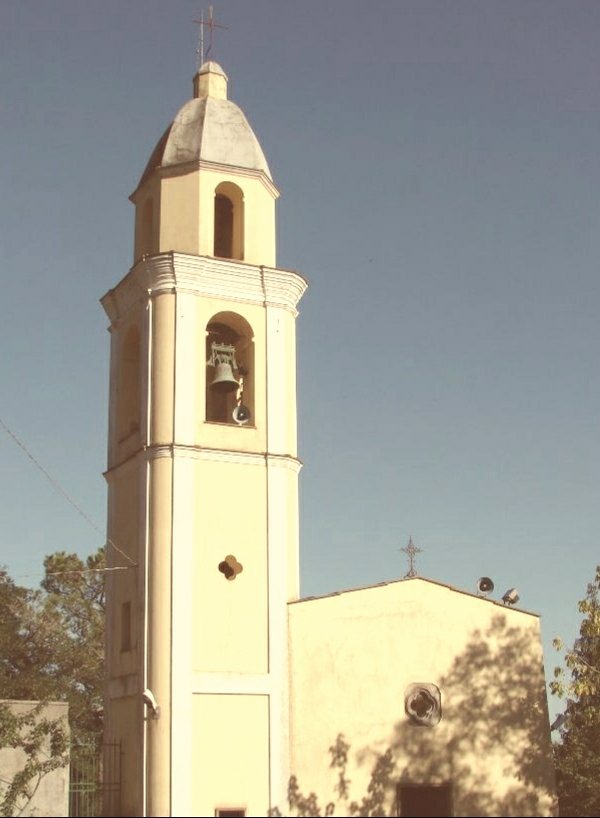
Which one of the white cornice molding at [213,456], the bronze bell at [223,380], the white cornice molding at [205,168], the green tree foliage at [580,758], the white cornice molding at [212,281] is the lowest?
the green tree foliage at [580,758]

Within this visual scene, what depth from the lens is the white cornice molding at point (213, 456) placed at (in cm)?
1814

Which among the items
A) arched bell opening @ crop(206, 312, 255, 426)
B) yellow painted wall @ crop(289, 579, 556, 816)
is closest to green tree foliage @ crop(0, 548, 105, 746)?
arched bell opening @ crop(206, 312, 255, 426)

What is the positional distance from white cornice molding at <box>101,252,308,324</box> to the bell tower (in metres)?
0.03

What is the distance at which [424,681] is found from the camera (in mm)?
18312

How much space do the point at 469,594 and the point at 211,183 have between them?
862cm

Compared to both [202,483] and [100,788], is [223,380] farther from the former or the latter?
[100,788]

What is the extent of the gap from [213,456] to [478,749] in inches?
256

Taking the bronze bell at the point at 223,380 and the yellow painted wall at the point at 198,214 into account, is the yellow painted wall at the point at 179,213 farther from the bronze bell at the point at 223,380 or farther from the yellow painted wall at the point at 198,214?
the bronze bell at the point at 223,380

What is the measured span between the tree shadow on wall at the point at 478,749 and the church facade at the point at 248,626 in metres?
0.03

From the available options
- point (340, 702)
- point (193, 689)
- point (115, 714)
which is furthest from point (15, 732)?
point (340, 702)

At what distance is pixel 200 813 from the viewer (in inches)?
652

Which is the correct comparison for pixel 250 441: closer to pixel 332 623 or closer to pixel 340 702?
pixel 332 623

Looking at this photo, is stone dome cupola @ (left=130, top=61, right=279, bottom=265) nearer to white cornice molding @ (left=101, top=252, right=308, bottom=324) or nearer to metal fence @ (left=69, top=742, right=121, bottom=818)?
white cornice molding @ (left=101, top=252, right=308, bottom=324)

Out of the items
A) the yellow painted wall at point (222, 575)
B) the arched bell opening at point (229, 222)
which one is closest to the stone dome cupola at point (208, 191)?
the arched bell opening at point (229, 222)
